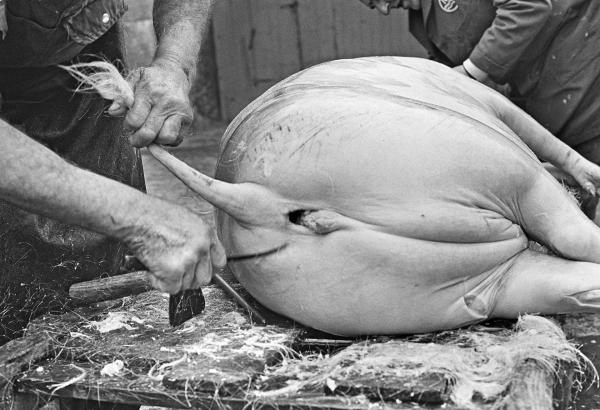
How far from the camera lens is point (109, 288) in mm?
2412

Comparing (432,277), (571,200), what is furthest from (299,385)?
(571,200)

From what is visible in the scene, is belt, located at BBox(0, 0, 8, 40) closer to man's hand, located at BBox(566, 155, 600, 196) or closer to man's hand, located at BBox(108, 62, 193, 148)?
man's hand, located at BBox(108, 62, 193, 148)

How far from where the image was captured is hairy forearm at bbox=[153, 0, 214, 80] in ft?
8.18

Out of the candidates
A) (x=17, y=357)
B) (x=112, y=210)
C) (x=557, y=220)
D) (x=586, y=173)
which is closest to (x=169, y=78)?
(x=112, y=210)

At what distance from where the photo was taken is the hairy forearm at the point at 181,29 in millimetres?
2492

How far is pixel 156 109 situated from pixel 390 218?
650 mm

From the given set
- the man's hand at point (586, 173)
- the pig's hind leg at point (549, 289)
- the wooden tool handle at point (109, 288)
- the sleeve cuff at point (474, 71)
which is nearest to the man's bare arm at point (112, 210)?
the wooden tool handle at point (109, 288)

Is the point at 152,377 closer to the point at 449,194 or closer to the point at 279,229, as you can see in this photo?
the point at 279,229

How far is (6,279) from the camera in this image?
256 cm

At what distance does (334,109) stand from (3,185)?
79 cm

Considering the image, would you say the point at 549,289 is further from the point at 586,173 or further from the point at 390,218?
the point at 586,173

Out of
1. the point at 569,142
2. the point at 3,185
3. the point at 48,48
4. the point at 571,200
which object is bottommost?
the point at 569,142

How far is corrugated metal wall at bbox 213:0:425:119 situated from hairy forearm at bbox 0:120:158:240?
15.5 feet

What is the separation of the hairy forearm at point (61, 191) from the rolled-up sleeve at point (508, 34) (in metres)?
2.19
